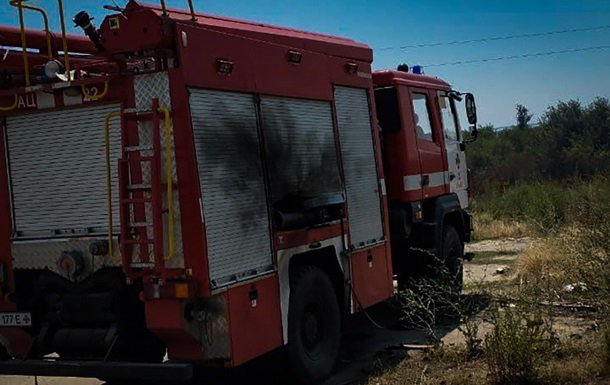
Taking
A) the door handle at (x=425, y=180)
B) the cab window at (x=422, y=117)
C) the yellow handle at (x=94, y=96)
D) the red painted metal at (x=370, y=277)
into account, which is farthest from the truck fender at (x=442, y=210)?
the yellow handle at (x=94, y=96)

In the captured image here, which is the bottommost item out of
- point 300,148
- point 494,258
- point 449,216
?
point 494,258

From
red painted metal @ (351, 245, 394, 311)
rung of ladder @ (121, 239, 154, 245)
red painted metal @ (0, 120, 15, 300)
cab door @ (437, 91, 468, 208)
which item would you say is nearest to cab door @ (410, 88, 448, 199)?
cab door @ (437, 91, 468, 208)

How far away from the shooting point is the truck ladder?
495 cm

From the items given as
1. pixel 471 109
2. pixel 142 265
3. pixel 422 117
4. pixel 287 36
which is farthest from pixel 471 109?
pixel 142 265

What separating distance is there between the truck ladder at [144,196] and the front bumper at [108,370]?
2.21 ft

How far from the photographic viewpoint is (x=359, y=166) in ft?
24.1

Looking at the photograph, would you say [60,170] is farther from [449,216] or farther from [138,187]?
[449,216]

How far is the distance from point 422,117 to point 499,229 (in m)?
9.97

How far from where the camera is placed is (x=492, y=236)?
18.0m

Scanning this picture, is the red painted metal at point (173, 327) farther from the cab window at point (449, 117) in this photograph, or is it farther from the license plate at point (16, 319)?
the cab window at point (449, 117)

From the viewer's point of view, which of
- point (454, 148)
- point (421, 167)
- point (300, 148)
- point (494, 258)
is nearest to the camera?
point (300, 148)

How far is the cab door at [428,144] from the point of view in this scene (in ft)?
29.3

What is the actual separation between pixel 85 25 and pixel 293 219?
2.42 meters

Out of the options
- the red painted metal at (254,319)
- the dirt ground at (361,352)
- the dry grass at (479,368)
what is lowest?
the dirt ground at (361,352)
